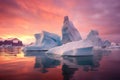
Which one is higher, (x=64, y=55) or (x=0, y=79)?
(x=64, y=55)

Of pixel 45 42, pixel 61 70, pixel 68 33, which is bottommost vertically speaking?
pixel 61 70

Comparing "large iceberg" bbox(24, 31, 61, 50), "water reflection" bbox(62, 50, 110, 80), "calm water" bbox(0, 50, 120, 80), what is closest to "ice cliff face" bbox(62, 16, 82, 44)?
"large iceberg" bbox(24, 31, 61, 50)

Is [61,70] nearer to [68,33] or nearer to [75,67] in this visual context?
[75,67]

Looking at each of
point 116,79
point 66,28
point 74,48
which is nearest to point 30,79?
point 116,79

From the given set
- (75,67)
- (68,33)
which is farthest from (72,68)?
(68,33)

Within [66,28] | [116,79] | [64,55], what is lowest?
[116,79]

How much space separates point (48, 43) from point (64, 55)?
17.5 meters

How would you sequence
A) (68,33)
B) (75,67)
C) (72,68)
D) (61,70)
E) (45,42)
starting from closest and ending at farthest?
(61,70) < (72,68) < (75,67) < (68,33) < (45,42)

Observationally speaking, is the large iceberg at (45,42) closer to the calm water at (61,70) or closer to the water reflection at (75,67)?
the water reflection at (75,67)

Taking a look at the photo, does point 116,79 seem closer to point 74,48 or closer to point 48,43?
point 74,48

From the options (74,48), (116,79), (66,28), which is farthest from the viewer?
(66,28)

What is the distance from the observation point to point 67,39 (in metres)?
34.2

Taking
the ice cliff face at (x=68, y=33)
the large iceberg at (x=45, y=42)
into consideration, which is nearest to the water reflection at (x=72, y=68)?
the ice cliff face at (x=68, y=33)

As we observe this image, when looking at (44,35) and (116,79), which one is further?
(44,35)
